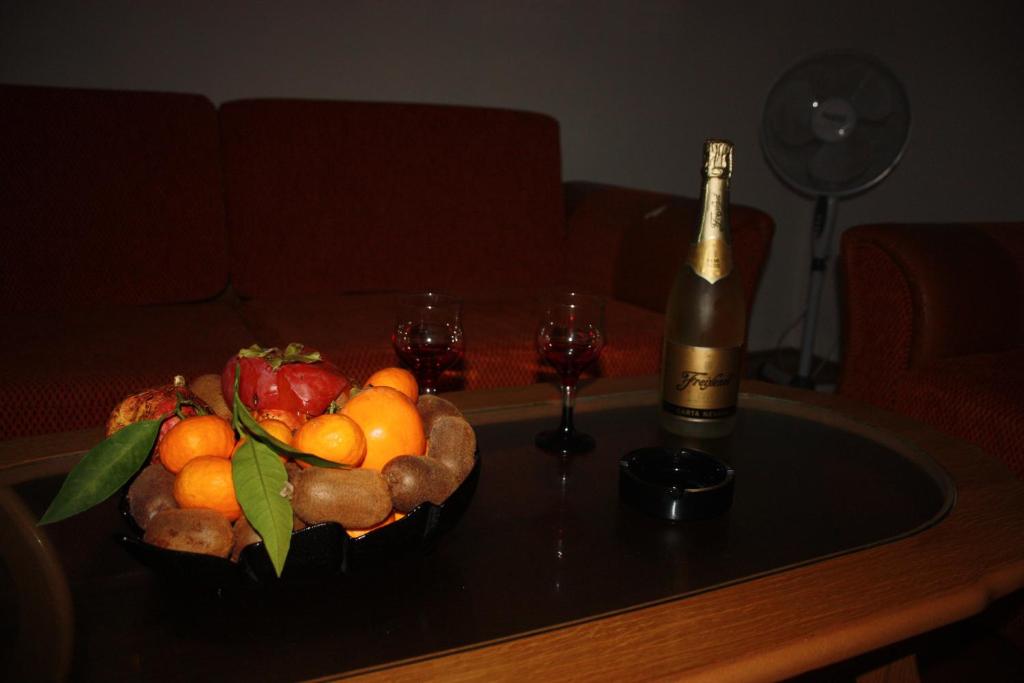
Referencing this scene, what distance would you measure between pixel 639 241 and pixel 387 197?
65 centimetres

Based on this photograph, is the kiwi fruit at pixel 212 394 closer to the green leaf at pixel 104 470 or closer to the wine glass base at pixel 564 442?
the green leaf at pixel 104 470

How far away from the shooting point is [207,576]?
56cm

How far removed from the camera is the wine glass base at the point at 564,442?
38.1 inches

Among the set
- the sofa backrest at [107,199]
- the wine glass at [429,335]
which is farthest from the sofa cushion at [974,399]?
the sofa backrest at [107,199]

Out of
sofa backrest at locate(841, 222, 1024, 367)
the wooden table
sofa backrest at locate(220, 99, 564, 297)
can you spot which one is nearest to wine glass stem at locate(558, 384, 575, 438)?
the wooden table

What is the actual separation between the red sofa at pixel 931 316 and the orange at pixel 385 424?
1.21 metres

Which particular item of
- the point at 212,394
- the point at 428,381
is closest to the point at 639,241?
the point at 428,381

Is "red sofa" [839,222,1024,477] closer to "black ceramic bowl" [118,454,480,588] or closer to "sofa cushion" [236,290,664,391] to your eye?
"sofa cushion" [236,290,664,391]

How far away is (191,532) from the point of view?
56cm

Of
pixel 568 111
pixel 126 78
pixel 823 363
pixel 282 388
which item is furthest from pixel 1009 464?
pixel 126 78

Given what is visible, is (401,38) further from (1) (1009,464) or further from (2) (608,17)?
(1) (1009,464)

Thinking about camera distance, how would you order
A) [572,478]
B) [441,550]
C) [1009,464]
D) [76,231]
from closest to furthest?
[441,550] < [572,478] < [1009,464] < [76,231]

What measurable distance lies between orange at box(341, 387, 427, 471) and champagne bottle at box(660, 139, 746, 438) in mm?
430

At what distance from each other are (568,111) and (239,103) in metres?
1.26
